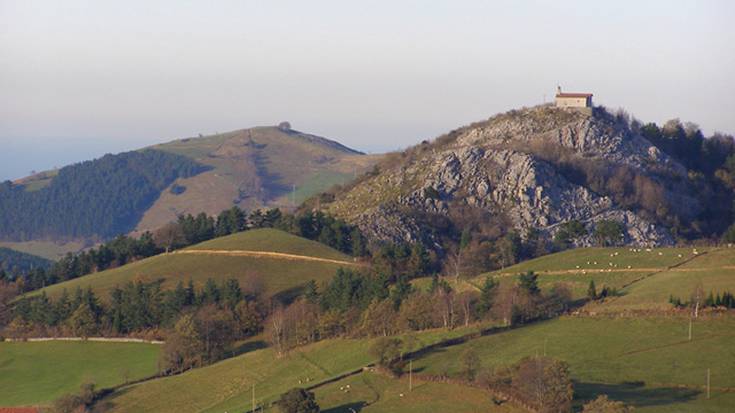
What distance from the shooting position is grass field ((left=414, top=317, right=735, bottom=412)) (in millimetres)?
51719

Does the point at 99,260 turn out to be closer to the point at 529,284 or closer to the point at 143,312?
the point at 143,312

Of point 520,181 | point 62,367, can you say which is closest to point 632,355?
point 62,367

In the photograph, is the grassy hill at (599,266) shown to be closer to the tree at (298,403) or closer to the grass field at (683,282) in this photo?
the grass field at (683,282)

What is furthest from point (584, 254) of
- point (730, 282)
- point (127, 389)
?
point (127, 389)

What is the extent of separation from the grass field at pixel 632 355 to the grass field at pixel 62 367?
26249 millimetres

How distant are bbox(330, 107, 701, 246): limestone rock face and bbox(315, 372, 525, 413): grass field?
186ft

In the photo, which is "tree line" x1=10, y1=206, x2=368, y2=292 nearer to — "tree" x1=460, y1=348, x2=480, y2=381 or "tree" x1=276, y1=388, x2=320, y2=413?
"tree" x1=460, y1=348, x2=480, y2=381

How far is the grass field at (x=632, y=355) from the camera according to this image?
5172 cm

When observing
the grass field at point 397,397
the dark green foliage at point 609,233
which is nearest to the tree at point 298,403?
the grass field at point 397,397

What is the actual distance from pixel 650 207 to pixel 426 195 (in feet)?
84.7

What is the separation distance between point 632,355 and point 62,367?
43.6m

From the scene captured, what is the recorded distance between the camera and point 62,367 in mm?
80438

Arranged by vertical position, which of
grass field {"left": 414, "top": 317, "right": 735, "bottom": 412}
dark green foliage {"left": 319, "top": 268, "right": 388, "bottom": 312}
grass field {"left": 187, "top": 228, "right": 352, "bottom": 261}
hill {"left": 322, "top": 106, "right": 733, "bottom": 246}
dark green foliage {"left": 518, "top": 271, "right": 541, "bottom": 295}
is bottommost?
grass field {"left": 414, "top": 317, "right": 735, "bottom": 412}

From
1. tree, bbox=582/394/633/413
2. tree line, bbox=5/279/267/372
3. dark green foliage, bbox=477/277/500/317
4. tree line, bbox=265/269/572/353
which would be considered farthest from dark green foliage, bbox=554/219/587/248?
tree, bbox=582/394/633/413
